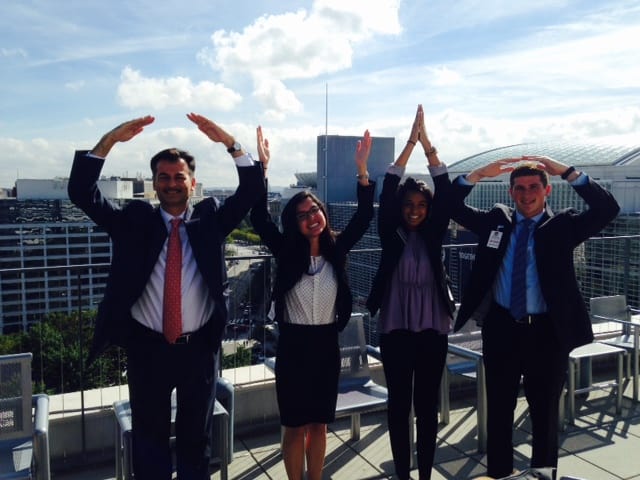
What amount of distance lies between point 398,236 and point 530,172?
77 cm

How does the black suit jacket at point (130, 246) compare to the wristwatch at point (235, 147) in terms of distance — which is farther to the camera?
the wristwatch at point (235, 147)

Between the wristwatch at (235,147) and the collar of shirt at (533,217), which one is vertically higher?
the wristwatch at (235,147)

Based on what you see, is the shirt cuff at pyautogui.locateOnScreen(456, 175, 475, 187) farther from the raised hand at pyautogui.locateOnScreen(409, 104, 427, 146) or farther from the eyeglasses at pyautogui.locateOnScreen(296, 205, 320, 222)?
the eyeglasses at pyautogui.locateOnScreen(296, 205, 320, 222)

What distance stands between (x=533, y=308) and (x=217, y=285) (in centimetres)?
166

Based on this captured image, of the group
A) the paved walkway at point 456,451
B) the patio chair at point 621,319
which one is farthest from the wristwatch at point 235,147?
the patio chair at point 621,319

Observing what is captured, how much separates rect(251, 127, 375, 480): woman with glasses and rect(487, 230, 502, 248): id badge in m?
0.71

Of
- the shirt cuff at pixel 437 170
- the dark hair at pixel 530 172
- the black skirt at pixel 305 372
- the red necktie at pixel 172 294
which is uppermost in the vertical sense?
the shirt cuff at pixel 437 170

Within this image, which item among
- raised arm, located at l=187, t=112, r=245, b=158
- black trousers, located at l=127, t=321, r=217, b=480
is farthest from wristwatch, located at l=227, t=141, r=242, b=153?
black trousers, located at l=127, t=321, r=217, b=480

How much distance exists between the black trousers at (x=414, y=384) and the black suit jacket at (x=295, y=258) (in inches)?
13.6

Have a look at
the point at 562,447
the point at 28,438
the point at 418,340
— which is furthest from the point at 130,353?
the point at 562,447

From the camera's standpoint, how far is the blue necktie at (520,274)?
2994 millimetres

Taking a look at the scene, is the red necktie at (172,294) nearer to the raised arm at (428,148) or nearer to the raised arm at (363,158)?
the raised arm at (363,158)

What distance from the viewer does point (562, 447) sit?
4004mm

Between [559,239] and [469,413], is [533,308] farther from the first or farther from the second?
[469,413]
